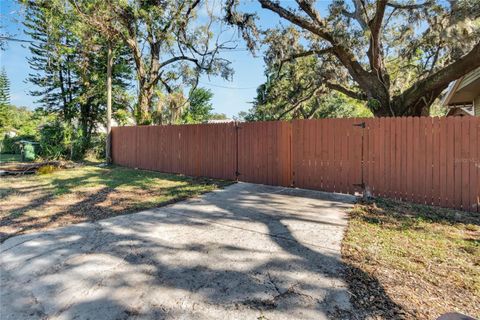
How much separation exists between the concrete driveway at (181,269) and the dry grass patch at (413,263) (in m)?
0.21

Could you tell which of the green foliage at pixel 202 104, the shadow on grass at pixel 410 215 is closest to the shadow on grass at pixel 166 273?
the shadow on grass at pixel 410 215

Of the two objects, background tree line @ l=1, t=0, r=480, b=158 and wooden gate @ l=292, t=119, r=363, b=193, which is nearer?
wooden gate @ l=292, t=119, r=363, b=193

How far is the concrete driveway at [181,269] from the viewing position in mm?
2158

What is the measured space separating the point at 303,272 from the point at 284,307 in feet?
1.97

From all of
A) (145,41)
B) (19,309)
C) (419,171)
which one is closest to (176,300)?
(19,309)

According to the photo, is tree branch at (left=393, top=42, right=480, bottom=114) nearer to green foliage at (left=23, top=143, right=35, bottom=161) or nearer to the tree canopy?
the tree canopy

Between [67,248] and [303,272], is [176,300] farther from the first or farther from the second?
[67,248]

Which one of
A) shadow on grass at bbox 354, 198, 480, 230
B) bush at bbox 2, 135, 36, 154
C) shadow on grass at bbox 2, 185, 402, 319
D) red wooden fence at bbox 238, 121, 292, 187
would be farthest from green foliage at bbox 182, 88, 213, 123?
shadow on grass at bbox 2, 185, 402, 319

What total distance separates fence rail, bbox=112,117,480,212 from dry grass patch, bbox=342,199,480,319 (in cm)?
79

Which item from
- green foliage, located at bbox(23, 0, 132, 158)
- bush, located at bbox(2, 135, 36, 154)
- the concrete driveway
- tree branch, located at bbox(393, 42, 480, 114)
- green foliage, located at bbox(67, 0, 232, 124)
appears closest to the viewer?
the concrete driveway

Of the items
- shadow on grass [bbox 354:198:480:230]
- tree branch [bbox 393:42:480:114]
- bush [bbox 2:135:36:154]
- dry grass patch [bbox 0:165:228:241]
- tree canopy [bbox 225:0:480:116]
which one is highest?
tree canopy [bbox 225:0:480:116]

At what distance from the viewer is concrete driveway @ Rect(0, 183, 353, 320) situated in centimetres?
216

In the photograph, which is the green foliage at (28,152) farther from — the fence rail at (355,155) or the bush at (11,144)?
the fence rail at (355,155)

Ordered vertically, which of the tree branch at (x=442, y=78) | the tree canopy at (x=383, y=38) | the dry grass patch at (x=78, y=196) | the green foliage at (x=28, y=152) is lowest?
the dry grass patch at (x=78, y=196)
